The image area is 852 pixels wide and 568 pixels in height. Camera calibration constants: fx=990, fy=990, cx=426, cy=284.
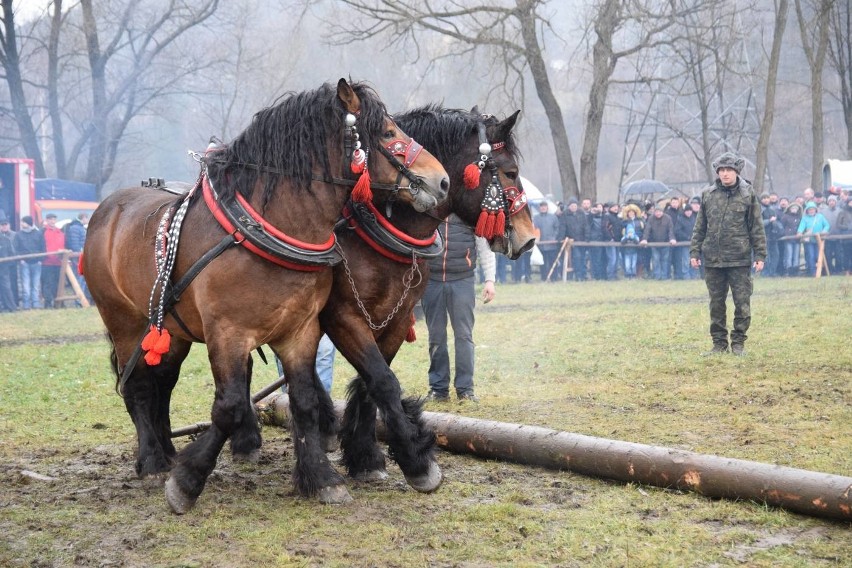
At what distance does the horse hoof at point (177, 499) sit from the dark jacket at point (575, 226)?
60.9 ft

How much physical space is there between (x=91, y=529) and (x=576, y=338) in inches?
335

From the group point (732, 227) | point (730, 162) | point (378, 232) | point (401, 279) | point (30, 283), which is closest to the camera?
point (378, 232)

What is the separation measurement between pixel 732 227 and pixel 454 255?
3.84m

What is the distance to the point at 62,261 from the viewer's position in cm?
1981

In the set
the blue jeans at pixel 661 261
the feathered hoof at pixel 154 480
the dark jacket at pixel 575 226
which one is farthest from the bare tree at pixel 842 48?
the feathered hoof at pixel 154 480

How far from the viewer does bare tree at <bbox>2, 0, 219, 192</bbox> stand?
28453mm

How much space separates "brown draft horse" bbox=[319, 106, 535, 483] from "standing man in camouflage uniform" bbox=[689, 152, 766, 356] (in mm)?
5067

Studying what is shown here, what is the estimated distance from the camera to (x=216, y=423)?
525 cm

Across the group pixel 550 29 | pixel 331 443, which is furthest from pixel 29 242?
pixel 331 443

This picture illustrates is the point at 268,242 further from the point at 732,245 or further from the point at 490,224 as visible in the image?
the point at 732,245

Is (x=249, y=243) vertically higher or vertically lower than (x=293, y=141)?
lower

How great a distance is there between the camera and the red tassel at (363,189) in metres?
5.26

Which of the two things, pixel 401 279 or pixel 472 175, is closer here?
pixel 401 279

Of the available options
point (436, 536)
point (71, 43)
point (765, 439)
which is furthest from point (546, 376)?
point (71, 43)
